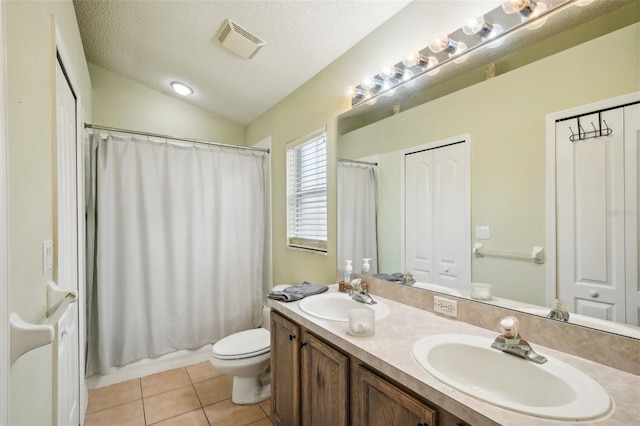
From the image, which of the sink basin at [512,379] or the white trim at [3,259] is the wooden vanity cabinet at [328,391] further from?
the white trim at [3,259]

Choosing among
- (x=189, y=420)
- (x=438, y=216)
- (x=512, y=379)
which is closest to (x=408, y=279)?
(x=438, y=216)

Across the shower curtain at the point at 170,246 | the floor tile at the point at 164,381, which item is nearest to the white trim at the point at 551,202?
the shower curtain at the point at 170,246

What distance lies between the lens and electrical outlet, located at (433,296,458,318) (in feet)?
4.23

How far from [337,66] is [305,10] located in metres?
0.43

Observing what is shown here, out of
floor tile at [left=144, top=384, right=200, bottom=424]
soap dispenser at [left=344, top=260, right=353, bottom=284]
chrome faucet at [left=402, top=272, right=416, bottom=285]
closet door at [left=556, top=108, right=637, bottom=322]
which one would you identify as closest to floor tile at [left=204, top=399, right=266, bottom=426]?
floor tile at [left=144, top=384, right=200, bottom=424]

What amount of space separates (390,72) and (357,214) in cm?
86

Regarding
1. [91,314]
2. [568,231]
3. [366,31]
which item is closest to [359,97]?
[366,31]

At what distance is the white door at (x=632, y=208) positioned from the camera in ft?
2.82

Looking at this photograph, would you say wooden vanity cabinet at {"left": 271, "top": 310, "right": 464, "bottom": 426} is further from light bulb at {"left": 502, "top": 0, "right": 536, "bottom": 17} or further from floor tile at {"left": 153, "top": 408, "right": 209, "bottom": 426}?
light bulb at {"left": 502, "top": 0, "right": 536, "bottom": 17}

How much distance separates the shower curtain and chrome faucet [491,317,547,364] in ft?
7.49

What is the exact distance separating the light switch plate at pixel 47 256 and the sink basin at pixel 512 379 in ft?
4.32

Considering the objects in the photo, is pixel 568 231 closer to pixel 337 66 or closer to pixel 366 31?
pixel 366 31

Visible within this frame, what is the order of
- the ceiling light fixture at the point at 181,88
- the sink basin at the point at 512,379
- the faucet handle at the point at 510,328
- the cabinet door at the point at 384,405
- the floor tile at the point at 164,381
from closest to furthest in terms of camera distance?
the sink basin at the point at 512,379, the cabinet door at the point at 384,405, the faucet handle at the point at 510,328, the floor tile at the point at 164,381, the ceiling light fixture at the point at 181,88

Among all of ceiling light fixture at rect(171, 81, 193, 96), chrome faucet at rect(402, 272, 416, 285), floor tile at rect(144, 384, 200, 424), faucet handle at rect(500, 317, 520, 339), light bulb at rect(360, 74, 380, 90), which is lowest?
floor tile at rect(144, 384, 200, 424)
